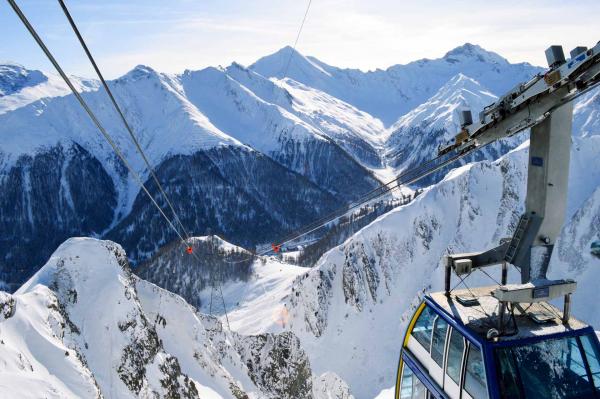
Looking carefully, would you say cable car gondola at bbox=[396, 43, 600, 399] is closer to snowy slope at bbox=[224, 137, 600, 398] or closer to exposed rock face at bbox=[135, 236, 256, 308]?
snowy slope at bbox=[224, 137, 600, 398]

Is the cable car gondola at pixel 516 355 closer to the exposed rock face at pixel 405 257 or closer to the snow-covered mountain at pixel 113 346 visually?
the snow-covered mountain at pixel 113 346

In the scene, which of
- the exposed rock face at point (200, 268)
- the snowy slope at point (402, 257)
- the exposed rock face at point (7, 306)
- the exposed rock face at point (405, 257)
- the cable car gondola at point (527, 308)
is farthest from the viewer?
the exposed rock face at point (200, 268)

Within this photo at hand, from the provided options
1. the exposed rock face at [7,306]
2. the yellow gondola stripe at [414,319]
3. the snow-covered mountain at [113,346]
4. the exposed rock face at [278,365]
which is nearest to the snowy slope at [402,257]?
the exposed rock face at [278,365]

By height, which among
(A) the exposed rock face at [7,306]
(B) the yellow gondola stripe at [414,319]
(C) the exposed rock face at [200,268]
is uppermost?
(B) the yellow gondola stripe at [414,319]

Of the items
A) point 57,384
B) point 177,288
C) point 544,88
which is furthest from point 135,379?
point 177,288

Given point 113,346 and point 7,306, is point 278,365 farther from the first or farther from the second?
point 7,306

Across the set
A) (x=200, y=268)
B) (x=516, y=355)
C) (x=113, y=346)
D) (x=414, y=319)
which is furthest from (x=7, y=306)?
(x=200, y=268)

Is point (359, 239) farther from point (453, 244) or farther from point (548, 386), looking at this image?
point (548, 386)

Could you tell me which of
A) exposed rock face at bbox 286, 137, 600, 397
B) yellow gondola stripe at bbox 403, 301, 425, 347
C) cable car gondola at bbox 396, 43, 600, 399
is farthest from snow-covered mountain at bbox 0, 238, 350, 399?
cable car gondola at bbox 396, 43, 600, 399
